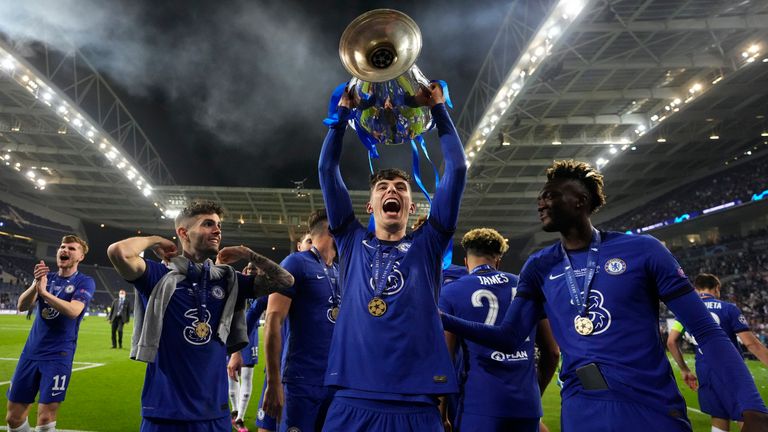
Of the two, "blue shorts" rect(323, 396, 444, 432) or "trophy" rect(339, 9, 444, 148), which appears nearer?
"blue shorts" rect(323, 396, 444, 432)

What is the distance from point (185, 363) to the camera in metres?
2.94

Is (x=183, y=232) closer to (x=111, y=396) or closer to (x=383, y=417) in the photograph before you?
(x=383, y=417)

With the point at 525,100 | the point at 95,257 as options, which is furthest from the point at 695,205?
the point at 95,257

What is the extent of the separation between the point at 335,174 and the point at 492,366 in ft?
5.90

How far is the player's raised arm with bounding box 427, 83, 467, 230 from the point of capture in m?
2.45

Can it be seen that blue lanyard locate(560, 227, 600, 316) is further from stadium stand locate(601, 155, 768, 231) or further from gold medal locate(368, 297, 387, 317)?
stadium stand locate(601, 155, 768, 231)

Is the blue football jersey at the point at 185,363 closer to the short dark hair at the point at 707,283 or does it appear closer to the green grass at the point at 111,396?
Answer: the green grass at the point at 111,396

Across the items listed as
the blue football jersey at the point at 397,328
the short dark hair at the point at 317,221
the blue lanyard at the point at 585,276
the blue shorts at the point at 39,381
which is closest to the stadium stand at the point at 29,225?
the blue shorts at the point at 39,381

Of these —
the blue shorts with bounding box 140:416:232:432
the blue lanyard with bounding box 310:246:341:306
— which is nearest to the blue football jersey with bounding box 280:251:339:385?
the blue lanyard with bounding box 310:246:341:306

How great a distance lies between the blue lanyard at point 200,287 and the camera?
3.11 m

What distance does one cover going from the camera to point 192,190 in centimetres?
2825

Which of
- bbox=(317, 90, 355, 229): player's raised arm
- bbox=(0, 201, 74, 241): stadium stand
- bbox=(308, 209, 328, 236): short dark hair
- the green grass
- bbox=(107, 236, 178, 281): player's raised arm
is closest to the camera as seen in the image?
bbox=(317, 90, 355, 229): player's raised arm

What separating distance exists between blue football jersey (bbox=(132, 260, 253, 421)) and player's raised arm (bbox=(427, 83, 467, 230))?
1695 millimetres

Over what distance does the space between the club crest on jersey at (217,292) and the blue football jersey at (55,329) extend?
2.58m
